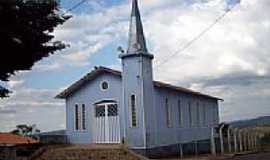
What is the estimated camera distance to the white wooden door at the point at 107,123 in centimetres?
2988

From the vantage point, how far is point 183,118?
3403 centimetres

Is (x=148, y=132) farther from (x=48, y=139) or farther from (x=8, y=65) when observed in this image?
(x=8, y=65)

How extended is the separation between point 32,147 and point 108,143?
436 centimetres

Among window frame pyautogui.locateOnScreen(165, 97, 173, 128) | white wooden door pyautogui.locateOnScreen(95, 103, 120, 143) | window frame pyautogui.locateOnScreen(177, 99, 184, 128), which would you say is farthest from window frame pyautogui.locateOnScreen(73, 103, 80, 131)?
window frame pyautogui.locateOnScreen(177, 99, 184, 128)

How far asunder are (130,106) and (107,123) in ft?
7.84

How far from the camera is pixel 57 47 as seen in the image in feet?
61.7

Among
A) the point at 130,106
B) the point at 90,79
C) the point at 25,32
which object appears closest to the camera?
the point at 25,32

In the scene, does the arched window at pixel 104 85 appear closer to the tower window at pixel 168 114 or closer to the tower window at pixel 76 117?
the tower window at pixel 76 117

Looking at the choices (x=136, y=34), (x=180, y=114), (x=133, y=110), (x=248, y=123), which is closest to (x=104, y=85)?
(x=133, y=110)

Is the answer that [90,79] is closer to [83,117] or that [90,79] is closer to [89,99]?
[89,99]

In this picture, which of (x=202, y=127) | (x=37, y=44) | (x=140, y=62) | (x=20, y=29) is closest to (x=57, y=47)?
(x=37, y=44)

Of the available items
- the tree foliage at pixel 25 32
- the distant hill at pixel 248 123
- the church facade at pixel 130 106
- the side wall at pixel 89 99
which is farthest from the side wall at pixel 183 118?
the tree foliage at pixel 25 32

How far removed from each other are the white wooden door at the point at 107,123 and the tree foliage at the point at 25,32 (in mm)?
11566

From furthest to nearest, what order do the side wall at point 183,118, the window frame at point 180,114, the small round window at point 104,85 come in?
1. the window frame at point 180,114
2. the small round window at point 104,85
3. the side wall at point 183,118
